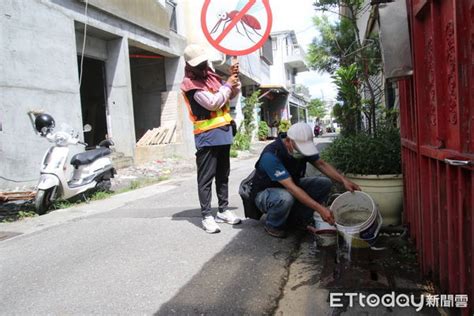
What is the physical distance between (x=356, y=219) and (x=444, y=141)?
4.42 ft

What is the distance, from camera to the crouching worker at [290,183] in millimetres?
3553

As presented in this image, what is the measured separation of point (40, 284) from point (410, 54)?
325 cm

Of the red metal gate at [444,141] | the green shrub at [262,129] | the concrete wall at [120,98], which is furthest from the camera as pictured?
the green shrub at [262,129]

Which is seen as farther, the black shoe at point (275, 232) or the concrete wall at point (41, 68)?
the concrete wall at point (41, 68)

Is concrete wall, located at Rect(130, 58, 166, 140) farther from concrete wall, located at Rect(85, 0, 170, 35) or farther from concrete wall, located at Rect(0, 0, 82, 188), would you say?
concrete wall, located at Rect(0, 0, 82, 188)

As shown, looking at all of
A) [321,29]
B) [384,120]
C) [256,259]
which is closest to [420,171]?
[256,259]

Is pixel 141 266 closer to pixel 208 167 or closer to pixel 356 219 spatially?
pixel 208 167

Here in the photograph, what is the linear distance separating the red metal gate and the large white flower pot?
64 centimetres

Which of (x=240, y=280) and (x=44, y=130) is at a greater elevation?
(x=44, y=130)

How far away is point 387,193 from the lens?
12.8 feet

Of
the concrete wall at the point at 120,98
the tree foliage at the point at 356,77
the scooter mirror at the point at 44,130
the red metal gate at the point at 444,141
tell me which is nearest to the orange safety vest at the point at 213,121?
the red metal gate at the point at 444,141

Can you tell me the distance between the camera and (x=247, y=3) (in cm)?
360

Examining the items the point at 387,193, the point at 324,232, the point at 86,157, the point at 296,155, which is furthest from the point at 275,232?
the point at 86,157

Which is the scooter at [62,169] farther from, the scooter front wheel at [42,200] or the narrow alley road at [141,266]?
the narrow alley road at [141,266]
